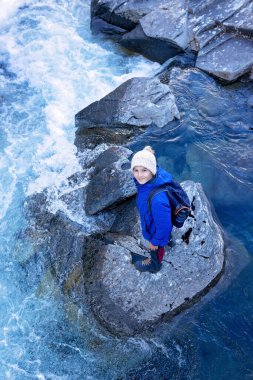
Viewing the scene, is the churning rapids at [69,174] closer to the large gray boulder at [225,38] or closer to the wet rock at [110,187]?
the large gray boulder at [225,38]

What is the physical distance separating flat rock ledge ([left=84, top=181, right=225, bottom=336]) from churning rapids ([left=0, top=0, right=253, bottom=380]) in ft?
0.70

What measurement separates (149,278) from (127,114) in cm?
378

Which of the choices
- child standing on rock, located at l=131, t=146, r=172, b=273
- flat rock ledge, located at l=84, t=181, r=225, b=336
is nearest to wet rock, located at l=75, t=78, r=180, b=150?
flat rock ledge, located at l=84, t=181, r=225, b=336

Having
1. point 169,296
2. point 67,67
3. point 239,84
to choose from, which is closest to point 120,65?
point 67,67

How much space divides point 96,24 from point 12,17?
2659 mm

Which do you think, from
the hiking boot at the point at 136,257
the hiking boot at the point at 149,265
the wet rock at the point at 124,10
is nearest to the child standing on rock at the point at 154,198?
the hiking boot at the point at 149,265

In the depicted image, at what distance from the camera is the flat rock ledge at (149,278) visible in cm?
583

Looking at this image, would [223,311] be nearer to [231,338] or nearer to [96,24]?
[231,338]

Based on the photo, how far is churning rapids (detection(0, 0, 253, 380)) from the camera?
5.67 metres

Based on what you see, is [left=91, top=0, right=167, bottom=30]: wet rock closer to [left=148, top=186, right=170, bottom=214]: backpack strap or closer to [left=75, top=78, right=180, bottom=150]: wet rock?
[left=75, top=78, right=180, bottom=150]: wet rock

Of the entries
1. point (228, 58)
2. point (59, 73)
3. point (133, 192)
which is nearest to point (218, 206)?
point (133, 192)

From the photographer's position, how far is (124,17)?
11320 millimetres

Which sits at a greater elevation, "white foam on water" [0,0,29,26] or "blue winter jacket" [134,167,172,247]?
"white foam on water" [0,0,29,26]

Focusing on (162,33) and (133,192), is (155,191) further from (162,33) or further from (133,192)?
(162,33)
